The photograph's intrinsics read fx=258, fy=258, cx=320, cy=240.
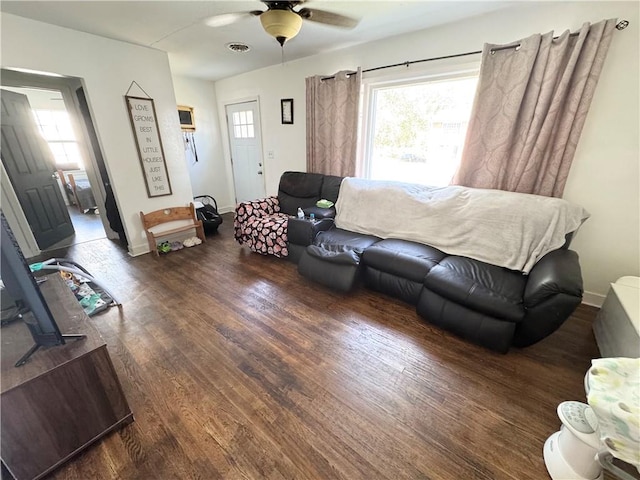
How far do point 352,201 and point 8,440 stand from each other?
271 centimetres

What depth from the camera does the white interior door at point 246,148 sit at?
13.8 feet

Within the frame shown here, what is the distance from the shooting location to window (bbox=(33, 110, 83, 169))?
5.38 m

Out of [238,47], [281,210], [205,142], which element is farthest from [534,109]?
[205,142]

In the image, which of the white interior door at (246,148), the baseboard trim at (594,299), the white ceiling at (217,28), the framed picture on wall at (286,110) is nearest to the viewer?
the white ceiling at (217,28)

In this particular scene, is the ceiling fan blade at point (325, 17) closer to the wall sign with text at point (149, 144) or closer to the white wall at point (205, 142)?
the wall sign with text at point (149, 144)

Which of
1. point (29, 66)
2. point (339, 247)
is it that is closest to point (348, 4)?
point (339, 247)

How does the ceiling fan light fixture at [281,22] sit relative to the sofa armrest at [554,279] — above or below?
above

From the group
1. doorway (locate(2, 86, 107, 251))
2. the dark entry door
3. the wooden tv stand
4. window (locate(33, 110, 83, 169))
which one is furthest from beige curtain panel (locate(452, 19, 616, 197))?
window (locate(33, 110, 83, 169))

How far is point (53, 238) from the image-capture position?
11.9ft

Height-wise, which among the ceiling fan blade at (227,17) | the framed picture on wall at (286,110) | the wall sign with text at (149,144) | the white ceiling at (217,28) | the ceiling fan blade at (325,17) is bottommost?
the wall sign with text at (149,144)

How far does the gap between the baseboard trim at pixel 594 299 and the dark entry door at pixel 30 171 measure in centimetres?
611

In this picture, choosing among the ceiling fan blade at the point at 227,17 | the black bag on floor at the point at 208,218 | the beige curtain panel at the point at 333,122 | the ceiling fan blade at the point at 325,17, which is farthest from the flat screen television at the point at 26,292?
the beige curtain panel at the point at 333,122

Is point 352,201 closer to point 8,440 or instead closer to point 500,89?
point 500,89

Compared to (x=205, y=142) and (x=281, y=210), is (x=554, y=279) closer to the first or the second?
(x=281, y=210)
